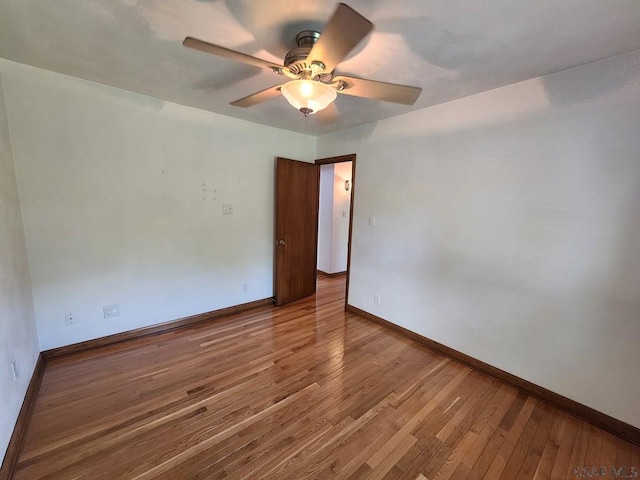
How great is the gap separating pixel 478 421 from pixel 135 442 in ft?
6.87

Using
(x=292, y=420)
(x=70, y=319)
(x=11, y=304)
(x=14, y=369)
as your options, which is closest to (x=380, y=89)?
(x=292, y=420)

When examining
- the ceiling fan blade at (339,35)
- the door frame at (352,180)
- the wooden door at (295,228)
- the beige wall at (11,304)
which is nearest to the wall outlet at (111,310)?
the beige wall at (11,304)

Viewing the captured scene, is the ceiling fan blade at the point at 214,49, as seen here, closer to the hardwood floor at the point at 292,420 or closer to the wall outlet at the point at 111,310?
the hardwood floor at the point at 292,420

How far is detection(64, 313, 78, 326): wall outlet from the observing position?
7.62ft

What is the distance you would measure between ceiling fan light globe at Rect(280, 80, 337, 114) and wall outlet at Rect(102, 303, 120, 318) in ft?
8.01

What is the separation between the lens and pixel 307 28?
1.44 meters

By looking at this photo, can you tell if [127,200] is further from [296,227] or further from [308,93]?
[308,93]

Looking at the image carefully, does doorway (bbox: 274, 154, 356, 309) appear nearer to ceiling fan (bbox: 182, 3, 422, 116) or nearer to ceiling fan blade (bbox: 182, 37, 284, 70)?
ceiling fan (bbox: 182, 3, 422, 116)

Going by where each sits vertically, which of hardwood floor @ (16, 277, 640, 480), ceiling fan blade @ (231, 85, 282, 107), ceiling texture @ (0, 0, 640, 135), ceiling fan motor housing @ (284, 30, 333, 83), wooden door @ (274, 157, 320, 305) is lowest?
hardwood floor @ (16, 277, 640, 480)

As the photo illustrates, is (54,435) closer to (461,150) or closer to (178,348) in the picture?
(178,348)

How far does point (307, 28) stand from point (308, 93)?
34cm

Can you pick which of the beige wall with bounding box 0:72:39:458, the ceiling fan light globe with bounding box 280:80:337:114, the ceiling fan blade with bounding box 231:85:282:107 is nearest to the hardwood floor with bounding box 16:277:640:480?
the beige wall with bounding box 0:72:39:458

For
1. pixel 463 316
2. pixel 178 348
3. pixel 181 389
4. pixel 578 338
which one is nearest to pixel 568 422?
pixel 578 338

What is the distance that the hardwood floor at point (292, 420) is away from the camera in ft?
4.77
